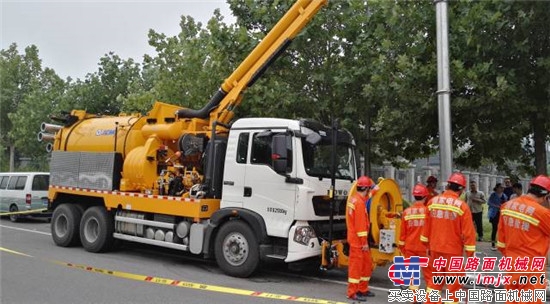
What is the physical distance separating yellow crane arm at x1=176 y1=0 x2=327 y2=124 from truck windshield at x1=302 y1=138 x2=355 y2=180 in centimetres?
222

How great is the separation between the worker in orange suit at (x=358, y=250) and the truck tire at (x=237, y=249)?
165cm

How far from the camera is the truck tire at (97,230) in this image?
Result: 32.2 ft

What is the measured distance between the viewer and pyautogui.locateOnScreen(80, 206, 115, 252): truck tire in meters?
9.83

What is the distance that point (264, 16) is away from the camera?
40.4 feet

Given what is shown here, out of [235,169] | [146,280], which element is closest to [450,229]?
[235,169]

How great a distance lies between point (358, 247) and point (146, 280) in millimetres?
3370

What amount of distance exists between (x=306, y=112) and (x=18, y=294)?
7.36 m

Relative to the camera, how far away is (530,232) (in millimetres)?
5133

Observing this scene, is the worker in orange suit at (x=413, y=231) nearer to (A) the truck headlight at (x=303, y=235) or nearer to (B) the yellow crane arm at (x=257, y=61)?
(A) the truck headlight at (x=303, y=235)

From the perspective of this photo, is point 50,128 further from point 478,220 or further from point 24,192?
point 478,220

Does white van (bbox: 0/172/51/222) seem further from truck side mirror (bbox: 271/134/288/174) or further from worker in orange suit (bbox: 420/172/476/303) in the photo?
worker in orange suit (bbox: 420/172/476/303)

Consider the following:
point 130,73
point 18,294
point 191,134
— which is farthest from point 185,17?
point 18,294

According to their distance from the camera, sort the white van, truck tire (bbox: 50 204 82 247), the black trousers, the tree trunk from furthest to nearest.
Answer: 1. the white van
2. the black trousers
3. truck tire (bbox: 50 204 82 247)
4. the tree trunk

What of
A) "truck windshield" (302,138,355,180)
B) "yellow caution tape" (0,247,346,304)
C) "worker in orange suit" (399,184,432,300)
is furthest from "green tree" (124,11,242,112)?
"worker in orange suit" (399,184,432,300)
